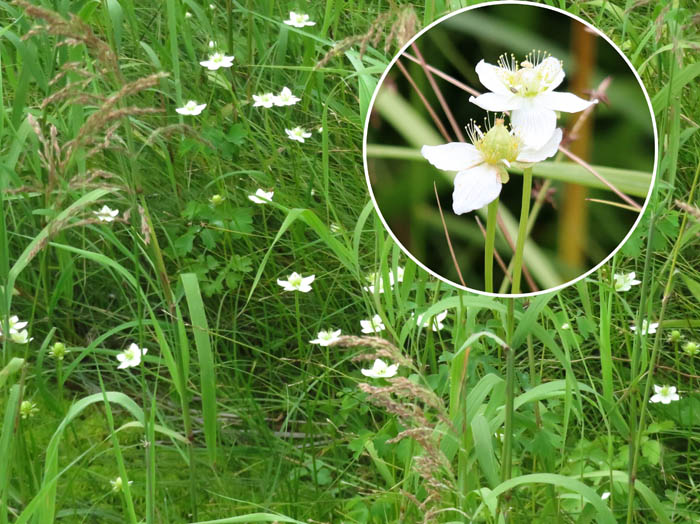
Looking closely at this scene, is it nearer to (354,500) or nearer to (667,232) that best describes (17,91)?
(354,500)

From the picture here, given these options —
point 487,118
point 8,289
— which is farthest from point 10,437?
point 487,118

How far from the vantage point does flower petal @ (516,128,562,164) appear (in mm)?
1313

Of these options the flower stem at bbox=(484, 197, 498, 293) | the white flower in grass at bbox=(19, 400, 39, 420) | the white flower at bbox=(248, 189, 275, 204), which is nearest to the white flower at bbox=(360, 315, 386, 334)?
the white flower at bbox=(248, 189, 275, 204)

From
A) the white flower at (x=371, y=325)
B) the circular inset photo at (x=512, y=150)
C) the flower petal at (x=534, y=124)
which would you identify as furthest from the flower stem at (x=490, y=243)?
the white flower at (x=371, y=325)

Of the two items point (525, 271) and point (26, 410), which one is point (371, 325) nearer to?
point (525, 271)

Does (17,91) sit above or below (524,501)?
above

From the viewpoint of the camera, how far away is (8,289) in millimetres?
1485

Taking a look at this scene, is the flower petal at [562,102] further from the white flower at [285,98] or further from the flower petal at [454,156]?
the white flower at [285,98]

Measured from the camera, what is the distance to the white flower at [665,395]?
171 centimetres

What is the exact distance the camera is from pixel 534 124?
134cm

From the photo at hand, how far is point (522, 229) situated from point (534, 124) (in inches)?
6.3

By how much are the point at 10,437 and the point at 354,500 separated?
579mm

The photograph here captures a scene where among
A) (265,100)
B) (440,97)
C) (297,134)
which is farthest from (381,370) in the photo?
(265,100)

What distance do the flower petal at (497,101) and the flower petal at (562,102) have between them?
0.11 ft
